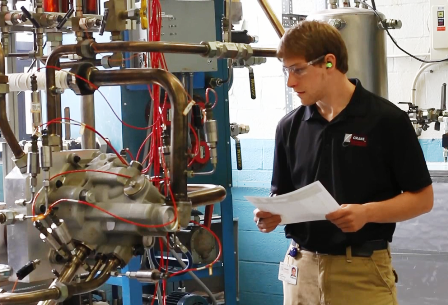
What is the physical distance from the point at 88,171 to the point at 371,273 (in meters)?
0.72

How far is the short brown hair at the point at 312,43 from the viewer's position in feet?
5.31

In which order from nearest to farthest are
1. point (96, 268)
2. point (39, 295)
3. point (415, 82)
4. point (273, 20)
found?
point (39, 295) → point (96, 268) → point (273, 20) → point (415, 82)

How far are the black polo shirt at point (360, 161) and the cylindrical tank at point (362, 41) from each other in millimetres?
974

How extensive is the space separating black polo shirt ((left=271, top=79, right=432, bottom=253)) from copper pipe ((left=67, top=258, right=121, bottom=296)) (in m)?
0.57

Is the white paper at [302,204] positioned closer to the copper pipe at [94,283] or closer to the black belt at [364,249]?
the black belt at [364,249]

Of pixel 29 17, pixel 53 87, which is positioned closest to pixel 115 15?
pixel 53 87

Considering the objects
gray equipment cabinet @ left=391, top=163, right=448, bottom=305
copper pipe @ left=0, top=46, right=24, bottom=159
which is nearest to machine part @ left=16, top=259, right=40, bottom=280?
copper pipe @ left=0, top=46, right=24, bottom=159

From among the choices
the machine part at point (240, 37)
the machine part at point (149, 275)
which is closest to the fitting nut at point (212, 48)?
the machine part at point (149, 275)

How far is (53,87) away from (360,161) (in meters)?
0.72

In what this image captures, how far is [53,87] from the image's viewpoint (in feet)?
4.52

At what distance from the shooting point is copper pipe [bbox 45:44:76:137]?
1.38 m

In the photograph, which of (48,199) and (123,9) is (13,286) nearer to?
(48,199)

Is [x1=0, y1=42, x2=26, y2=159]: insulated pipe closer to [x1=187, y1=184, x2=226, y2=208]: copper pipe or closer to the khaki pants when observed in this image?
[x1=187, y1=184, x2=226, y2=208]: copper pipe

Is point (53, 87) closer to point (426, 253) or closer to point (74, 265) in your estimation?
point (74, 265)
